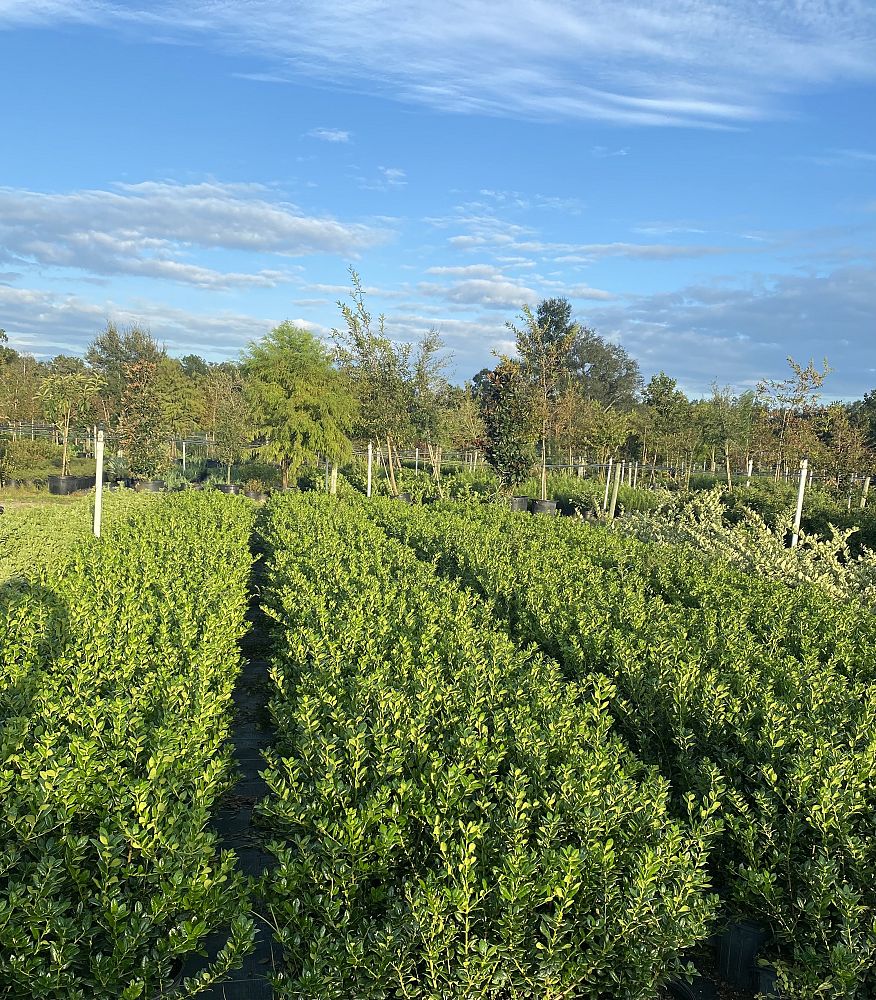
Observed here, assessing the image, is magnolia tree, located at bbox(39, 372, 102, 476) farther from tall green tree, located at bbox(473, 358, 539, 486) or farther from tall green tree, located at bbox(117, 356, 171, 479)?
tall green tree, located at bbox(473, 358, 539, 486)

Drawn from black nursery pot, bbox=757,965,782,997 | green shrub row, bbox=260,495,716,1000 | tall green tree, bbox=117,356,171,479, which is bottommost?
black nursery pot, bbox=757,965,782,997

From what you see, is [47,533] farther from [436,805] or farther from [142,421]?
[142,421]

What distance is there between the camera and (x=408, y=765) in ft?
11.4

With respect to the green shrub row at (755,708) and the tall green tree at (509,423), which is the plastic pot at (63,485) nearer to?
the tall green tree at (509,423)

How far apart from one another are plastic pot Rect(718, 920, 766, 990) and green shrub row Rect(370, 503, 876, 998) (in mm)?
91

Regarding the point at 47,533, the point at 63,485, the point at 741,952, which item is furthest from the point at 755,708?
the point at 63,485

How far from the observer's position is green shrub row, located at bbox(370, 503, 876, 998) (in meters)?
3.17

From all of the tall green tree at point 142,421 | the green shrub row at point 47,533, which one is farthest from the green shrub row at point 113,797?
the tall green tree at point 142,421

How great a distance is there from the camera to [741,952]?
3.46 m

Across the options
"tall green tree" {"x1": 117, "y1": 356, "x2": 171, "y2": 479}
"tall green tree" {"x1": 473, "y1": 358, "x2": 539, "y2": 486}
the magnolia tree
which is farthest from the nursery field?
the magnolia tree

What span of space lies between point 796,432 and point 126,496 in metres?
21.4

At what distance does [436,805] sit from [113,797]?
132 centimetres

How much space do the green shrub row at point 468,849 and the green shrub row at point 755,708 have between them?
37cm

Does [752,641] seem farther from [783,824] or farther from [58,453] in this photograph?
[58,453]
